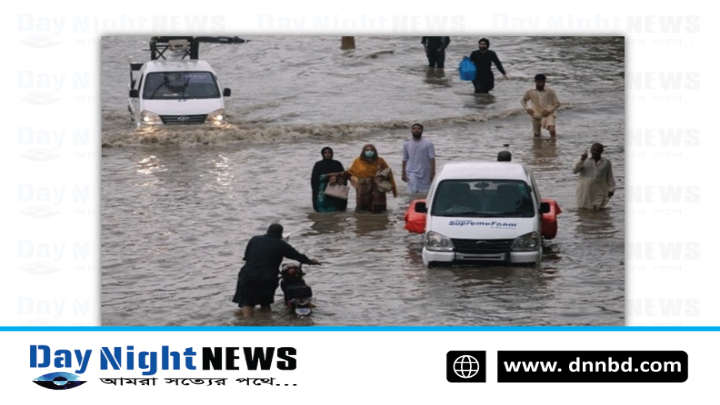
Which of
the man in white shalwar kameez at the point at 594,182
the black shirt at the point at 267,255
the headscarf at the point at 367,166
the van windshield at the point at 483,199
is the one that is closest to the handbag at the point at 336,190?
the headscarf at the point at 367,166

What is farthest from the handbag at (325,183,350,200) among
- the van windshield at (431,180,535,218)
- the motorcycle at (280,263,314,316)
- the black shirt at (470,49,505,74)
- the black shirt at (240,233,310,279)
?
the black shirt at (470,49,505,74)

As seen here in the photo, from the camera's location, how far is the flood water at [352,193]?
1756 cm

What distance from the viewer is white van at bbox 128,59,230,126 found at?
30344mm

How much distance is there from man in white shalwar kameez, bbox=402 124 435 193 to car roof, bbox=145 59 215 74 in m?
8.89

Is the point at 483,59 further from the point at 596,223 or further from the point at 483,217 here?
the point at 483,217

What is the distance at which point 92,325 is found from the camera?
13.6 m

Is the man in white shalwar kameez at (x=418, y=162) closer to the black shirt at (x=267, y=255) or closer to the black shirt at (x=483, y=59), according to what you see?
the black shirt at (x=267, y=255)

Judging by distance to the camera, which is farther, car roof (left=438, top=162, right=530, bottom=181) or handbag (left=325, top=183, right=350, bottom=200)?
handbag (left=325, top=183, right=350, bottom=200)

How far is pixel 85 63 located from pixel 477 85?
69.1ft

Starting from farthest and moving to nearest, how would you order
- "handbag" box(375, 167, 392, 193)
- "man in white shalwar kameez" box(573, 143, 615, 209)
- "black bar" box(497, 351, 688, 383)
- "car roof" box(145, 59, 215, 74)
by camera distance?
"car roof" box(145, 59, 215, 74), "handbag" box(375, 167, 392, 193), "man in white shalwar kameez" box(573, 143, 615, 209), "black bar" box(497, 351, 688, 383)

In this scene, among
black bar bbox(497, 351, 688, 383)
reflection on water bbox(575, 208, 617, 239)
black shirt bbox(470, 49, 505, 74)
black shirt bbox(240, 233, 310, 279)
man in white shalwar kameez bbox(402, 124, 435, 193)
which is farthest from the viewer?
black shirt bbox(470, 49, 505, 74)

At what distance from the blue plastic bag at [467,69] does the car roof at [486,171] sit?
13.3 meters

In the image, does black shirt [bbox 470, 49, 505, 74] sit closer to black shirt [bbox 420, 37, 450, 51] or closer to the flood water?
the flood water

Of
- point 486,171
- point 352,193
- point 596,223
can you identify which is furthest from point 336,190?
point 596,223
